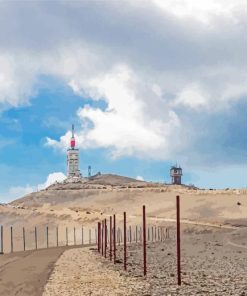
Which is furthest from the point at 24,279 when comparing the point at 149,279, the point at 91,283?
the point at 149,279

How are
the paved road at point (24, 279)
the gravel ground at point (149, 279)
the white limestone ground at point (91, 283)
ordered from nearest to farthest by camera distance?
1. the gravel ground at point (149, 279)
2. the white limestone ground at point (91, 283)
3. the paved road at point (24, 279)

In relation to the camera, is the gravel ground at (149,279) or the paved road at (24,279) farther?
the paved road at (24,279)

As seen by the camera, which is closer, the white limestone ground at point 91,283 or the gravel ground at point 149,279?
the gravel ground at point 149,279

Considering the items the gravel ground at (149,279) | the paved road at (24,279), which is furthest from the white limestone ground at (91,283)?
the paved road at (24,279)

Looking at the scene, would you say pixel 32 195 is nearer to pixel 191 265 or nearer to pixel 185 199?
pixel 185 199

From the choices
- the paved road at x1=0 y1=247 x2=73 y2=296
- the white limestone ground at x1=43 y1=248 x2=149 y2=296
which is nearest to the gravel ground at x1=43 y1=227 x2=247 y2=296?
the white limestone ground at x1=43 y1=248 x2=149 y2=296

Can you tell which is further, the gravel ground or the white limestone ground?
the white limestone ground

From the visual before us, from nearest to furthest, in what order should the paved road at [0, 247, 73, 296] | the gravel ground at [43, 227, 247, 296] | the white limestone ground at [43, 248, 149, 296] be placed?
the gravel ground at [43, 227, 247, 296] < the white limestone ground at [43, 248, 149, 296] < the paved road at [0, 247, 73, 296]

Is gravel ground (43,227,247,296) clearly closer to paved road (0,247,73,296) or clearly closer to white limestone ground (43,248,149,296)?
white limestone ground (43,248,149,296)

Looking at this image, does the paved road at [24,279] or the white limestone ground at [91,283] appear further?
the paved road at [24,279]

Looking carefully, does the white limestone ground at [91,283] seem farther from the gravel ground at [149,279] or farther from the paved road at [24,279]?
the paved road at [24,279]

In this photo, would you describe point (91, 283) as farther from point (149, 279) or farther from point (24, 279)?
point (24, 279)

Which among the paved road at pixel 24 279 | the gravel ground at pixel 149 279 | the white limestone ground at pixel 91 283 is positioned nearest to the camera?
the gravel ground at pixel 149 279

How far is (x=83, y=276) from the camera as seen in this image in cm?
2622
